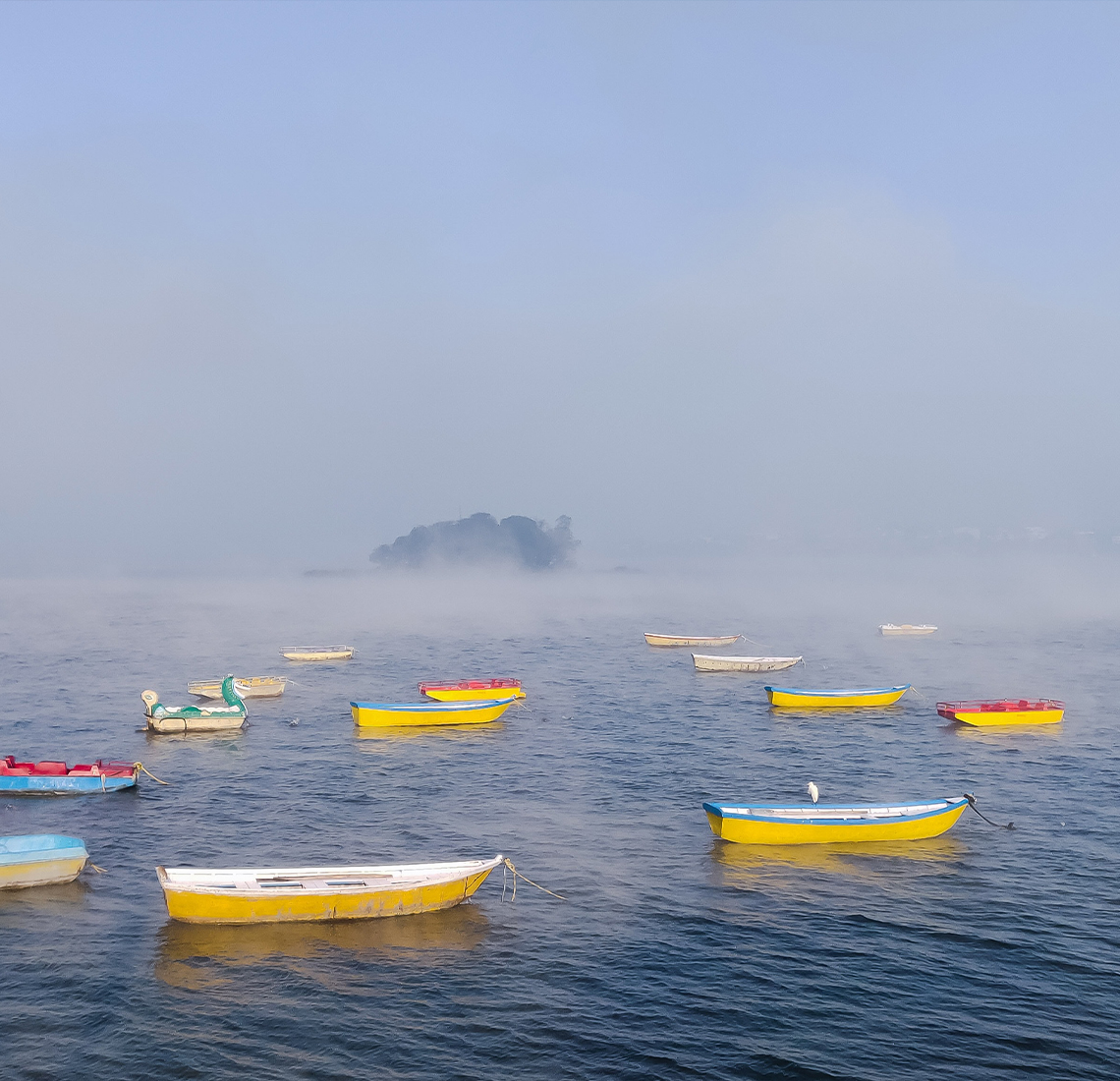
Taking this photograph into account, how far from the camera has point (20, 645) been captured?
420 feet

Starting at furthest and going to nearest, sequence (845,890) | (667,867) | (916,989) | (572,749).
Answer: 1. (572,749)
2. (667,867)
3. (845,890)
4. (916,989)

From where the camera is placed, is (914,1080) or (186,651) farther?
(186,651)

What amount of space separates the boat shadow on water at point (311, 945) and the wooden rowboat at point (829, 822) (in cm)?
1370

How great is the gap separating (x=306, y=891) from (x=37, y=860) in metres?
12.7

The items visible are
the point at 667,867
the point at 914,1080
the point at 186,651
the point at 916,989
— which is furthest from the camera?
the point at 186,651

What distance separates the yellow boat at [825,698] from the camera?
3172 inches

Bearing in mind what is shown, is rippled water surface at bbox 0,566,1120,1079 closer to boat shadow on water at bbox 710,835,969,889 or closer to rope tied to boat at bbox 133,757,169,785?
boat shadow on water at bbox 710,835,969,889

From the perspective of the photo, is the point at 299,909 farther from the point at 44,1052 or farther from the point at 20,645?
the point at 20,645

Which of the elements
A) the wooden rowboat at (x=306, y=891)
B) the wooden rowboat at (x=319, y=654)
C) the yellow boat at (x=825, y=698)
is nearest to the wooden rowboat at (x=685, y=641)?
the wooden rowboat at (x=319, y=654)

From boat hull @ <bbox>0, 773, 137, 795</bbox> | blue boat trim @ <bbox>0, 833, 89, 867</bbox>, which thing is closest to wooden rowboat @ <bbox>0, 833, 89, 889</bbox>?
blue boat trim @ <bbox>0, 833, 89, 867</bbox>

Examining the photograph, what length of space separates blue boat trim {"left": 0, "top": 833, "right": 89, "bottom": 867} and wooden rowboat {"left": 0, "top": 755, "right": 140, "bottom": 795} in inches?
553

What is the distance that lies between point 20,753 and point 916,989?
2330 inches

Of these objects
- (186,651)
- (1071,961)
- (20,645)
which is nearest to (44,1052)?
(1071,961)

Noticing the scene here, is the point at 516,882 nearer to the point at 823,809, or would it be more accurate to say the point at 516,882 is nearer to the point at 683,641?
the point at 823,809
